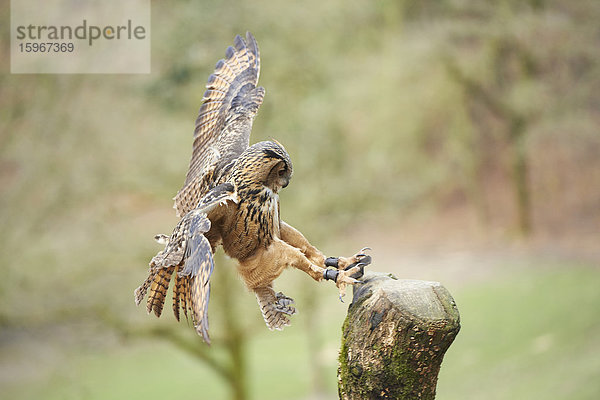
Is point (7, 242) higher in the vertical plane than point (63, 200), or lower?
lower

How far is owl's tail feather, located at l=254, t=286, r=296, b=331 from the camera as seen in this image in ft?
9.73

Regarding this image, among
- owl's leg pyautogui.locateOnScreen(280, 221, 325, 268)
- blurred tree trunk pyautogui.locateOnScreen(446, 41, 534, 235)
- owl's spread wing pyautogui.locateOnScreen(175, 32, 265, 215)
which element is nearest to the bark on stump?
owl's leg pyautogui.locateOnScreen(280, 221, 325, 268)

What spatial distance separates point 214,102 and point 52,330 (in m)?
7.15

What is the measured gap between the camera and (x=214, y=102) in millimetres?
3725

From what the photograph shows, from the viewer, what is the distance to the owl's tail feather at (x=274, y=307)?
2965mm

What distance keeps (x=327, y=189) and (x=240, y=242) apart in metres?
7.81

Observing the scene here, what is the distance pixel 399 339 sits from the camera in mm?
2502

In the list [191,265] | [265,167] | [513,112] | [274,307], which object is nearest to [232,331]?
[274,307]

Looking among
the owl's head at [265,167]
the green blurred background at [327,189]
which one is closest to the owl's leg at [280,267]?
the owl's head at [265,167]

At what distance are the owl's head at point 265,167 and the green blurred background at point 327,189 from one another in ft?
→ 10.2

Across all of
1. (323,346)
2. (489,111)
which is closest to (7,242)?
(323,346)

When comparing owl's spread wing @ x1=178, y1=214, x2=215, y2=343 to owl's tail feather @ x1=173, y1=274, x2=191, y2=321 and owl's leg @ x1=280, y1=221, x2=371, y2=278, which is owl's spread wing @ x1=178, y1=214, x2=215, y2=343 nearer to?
owl's tail feather @ x1=173, y1=274, x2=191, y2=321

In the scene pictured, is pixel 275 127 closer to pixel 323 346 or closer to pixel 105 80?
pixel 105 80

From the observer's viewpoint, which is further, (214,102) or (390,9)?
(390,9)
